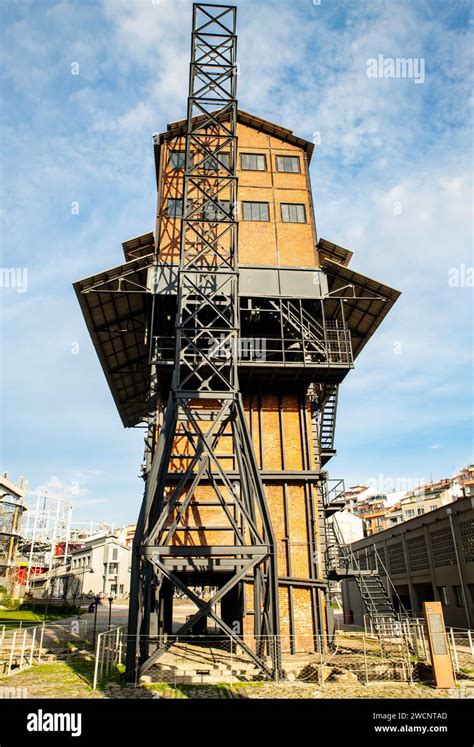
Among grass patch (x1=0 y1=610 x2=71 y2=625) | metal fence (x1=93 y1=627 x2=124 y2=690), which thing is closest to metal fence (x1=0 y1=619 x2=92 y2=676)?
metal fence (x1=93 y1=627 x2=124 y2=690)

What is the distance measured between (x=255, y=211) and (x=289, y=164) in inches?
124

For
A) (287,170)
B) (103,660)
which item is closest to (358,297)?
(287,170)

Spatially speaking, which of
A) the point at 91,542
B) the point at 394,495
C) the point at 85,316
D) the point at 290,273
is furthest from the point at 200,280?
the point at 394,495

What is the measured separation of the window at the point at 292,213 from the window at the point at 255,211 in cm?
73

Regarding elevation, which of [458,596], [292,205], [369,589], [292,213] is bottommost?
[458,596]

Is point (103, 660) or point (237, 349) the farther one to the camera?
point (237, 349)

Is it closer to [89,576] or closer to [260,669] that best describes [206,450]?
[260,669]

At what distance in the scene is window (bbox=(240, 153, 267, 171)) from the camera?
22.1 m

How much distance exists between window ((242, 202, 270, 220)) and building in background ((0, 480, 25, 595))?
125 ft

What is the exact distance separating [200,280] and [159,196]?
5107 mm

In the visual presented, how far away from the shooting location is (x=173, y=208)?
21125 mm

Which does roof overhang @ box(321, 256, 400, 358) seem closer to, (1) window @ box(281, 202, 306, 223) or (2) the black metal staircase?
(1) window @ box(281, 202, 306, 223)

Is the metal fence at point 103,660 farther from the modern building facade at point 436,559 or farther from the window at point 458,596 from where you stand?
the window at point 458,596
